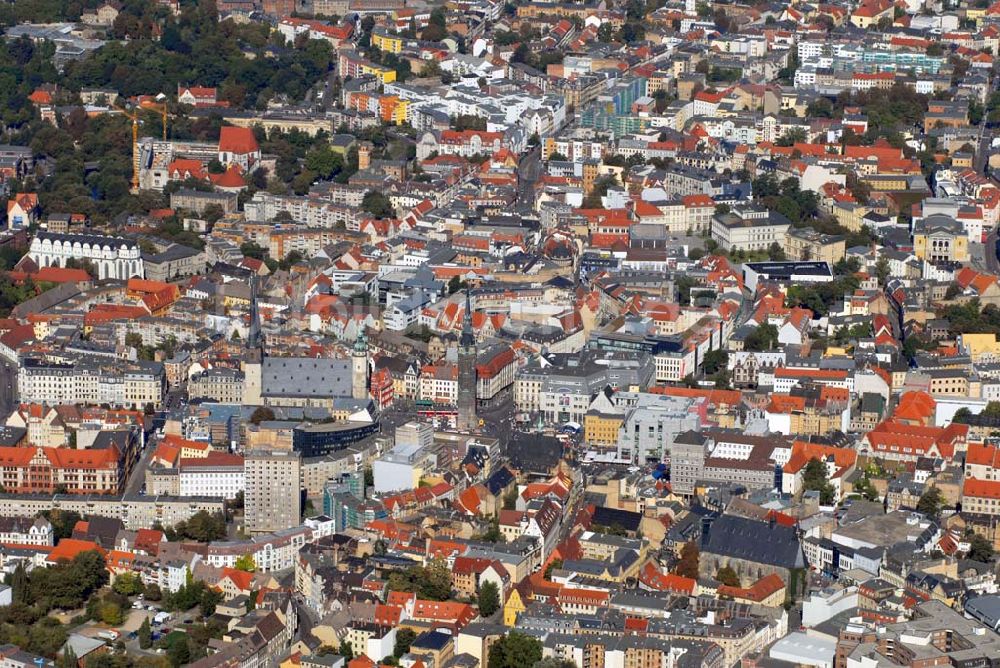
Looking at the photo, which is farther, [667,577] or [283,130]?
[283,130]

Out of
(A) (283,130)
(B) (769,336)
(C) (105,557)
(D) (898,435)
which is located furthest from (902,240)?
(C) (105,557)

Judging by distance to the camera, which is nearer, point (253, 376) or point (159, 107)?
point (253, 376)

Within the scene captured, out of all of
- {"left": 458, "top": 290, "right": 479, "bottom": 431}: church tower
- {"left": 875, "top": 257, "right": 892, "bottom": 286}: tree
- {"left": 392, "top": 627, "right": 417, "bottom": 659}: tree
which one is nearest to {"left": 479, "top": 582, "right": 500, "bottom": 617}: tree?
{"left": 392, "top": 627, "right": 417, "bottom": 659}: tree

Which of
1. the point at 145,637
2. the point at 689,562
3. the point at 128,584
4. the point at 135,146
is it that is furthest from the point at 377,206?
the point at 145,637

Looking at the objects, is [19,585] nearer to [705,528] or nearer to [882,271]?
[705,528]

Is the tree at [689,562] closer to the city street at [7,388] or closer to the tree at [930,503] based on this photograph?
the tree at [930,503]

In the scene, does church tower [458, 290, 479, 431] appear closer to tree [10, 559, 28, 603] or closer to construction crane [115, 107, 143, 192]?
tree [10, 559, 28, 603]

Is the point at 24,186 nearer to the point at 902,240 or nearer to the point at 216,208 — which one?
the point at 216,208
